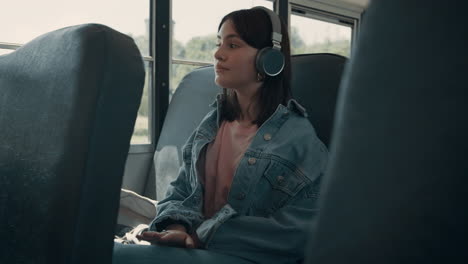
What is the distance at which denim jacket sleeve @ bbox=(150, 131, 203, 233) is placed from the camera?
4.42 ft

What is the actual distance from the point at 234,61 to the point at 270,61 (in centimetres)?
12

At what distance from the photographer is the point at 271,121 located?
54.7 inches

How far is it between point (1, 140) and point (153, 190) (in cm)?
149

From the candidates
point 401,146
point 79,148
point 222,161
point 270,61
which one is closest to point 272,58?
point 270,61

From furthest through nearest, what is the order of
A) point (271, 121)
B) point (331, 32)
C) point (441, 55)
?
1. point (331, 32)
2. point (271, 121)
3. point (441, 55)

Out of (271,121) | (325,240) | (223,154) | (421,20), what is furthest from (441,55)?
(223,154)

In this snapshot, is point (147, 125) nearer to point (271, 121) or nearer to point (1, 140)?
point (271, 121)

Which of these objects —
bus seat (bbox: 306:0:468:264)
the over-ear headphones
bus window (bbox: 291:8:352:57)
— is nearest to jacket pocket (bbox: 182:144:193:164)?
the over-ear headphones

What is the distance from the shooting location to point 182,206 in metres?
1.41

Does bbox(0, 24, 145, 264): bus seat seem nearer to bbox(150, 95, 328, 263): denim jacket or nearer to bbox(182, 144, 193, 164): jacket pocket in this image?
bbox(150, 95, 328, 263): denim jacket

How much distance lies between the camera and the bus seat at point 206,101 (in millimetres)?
1506

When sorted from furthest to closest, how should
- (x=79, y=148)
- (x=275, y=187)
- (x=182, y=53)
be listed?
1. (x=182, y=53)
2. (x=275, y=187)
3. (x=79, y=148)

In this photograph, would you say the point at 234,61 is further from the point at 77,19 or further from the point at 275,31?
the point at 77,19

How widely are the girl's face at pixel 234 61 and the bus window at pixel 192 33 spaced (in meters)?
1.23
